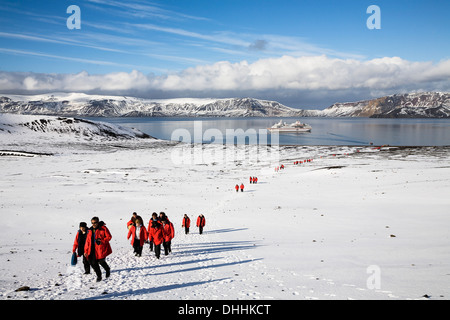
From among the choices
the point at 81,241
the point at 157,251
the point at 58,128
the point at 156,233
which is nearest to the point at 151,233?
the point at 156,233

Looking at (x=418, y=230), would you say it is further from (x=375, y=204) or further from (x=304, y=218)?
(x=375, y=204)

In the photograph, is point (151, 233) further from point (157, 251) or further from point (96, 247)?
point (96, 247)

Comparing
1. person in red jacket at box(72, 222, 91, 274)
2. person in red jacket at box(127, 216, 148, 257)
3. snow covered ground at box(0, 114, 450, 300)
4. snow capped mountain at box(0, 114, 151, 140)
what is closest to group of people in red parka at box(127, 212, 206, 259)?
person in red jacket at box(127, 216, 148, 257)

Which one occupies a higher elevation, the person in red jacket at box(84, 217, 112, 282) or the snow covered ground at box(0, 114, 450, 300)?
the person in red jacket at box(84, 217, 112, 282)

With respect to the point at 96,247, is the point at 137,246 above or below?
below

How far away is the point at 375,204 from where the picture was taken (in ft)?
74.7

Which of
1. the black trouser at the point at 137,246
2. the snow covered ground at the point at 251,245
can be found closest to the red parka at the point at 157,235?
the black trouser at the point at 137,246

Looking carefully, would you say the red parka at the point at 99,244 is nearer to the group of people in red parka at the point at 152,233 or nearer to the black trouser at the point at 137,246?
the group of people in red parka at the point at 152,233

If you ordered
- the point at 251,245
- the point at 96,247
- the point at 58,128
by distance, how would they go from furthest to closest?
1. the point at 58,128
2. the point at 251,245
3. the point at 96,247

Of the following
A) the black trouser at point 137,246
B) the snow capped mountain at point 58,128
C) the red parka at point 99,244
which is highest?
the snow capped mountain at point 58,128

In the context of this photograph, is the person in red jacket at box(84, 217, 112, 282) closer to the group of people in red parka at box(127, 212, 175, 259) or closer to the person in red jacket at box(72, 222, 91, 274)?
the person in red jacket at box(72, 222, 91, 274)

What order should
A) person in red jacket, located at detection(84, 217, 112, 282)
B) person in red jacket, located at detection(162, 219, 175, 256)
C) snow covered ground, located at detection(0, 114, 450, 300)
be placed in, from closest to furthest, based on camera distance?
snow covered ground, located at detection(0, 114, 450, 300), person in red jacket, located at detection(84, 217, 112, 282), person in red jacket, located at detection(162, 219, 175, 256)
